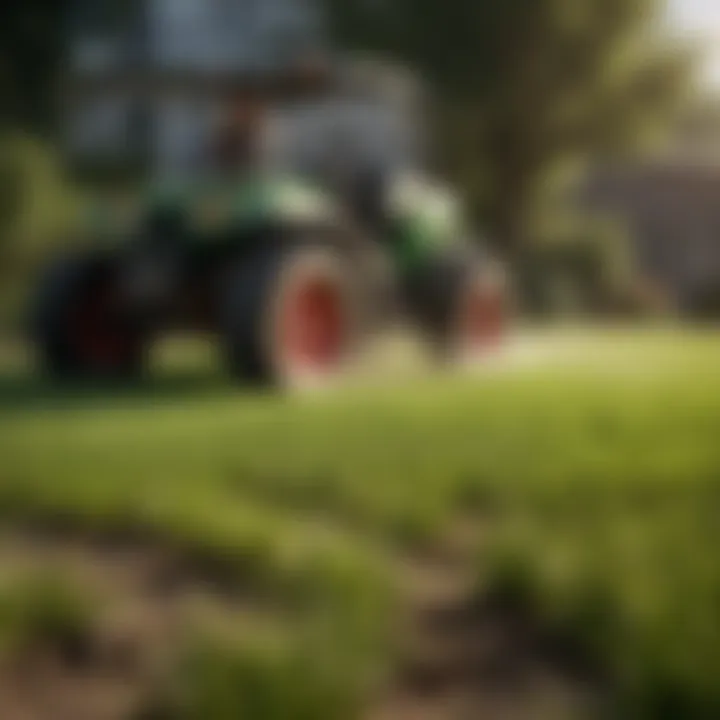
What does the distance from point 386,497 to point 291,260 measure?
0.42 feet

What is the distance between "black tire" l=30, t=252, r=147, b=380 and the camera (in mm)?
656

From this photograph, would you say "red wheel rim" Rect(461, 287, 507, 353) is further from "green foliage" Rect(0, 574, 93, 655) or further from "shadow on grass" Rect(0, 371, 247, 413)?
"green foliage" Rect(0, 574, 93, 655)

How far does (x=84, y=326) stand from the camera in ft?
2.23

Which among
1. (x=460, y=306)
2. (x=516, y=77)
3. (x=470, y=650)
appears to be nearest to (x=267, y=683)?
(x=470, y=650)

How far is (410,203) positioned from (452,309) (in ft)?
0.19

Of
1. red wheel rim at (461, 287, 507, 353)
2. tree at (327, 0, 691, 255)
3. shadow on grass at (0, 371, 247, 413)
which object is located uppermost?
tree at (327, 0, 691, 255)

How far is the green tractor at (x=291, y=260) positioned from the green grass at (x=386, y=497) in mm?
23

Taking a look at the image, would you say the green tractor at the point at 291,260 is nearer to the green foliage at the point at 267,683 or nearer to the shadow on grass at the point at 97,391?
the shadow on grass at the point at 97,391

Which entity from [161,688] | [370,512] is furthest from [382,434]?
[161,688]

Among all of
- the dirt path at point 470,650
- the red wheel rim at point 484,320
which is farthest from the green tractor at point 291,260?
the dirt path at point 470,650

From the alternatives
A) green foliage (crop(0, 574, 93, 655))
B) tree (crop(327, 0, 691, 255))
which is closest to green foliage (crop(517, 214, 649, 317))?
tree (crop(327, 0, 691, 255))

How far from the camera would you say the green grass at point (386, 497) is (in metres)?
0.66

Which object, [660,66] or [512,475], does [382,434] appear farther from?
[660,66]

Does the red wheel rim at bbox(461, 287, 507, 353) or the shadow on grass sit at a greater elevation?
the red wheel rim at bbox(461, 287, 507, 353)
